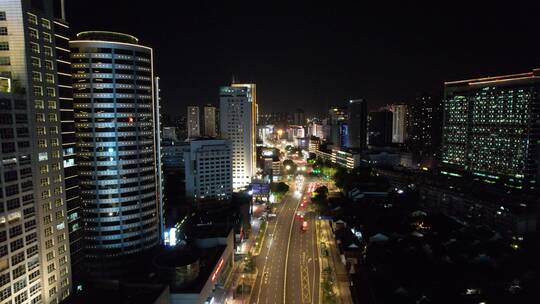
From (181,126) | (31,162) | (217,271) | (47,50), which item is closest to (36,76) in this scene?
(47,50)

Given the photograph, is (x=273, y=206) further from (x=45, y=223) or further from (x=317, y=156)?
(x=317, y=156)

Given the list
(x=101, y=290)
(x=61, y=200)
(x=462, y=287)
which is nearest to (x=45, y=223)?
(x=61, y=200)

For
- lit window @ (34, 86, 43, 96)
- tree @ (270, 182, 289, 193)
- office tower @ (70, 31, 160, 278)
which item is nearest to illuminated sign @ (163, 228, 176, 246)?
office tower @ (70, 31, 160, 278)

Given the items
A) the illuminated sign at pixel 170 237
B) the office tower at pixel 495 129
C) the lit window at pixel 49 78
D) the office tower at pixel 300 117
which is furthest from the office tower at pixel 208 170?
the office tower at pixel 300 117

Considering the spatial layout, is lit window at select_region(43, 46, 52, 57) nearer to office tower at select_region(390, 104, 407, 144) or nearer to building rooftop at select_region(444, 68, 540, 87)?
building rooftop at select_region(444, 68, 540, 87)

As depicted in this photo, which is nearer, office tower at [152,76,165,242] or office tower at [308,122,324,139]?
office tower at [152,76,165,242]
